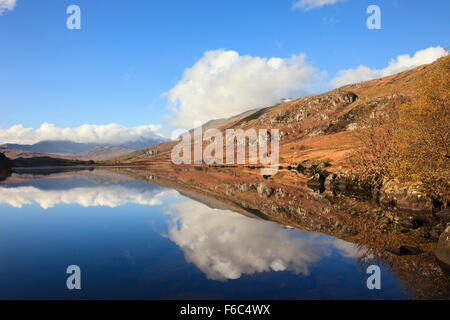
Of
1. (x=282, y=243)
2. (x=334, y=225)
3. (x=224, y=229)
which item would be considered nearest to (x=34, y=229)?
(x=224, y=229)

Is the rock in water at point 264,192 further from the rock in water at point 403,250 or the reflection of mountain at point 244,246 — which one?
the rock in water at point 403,250

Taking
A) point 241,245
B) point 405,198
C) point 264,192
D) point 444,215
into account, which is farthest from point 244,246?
point 264,192

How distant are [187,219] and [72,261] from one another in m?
11.6

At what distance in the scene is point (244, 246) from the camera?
17.1 meters

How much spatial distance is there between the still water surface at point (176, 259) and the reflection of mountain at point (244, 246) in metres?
0.06

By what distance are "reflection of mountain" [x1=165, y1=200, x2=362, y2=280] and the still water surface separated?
0.20 ft

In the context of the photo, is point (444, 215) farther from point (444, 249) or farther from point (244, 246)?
point (244, 246)

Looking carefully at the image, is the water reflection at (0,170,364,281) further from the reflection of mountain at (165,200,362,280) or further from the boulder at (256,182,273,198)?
the boulder at (256,182,273,198)

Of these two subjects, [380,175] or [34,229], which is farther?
[380,175]

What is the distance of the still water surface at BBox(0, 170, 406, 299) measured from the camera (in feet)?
36.9

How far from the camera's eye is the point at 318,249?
1672cm

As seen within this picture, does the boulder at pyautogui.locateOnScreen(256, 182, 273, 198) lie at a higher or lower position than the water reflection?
higher

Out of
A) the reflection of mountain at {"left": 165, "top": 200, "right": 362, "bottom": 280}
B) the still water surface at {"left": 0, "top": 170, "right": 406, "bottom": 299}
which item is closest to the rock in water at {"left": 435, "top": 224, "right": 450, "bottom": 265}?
the still water surface at {"left": 0, "top": 170, "right": 406, "bottom": 299}
